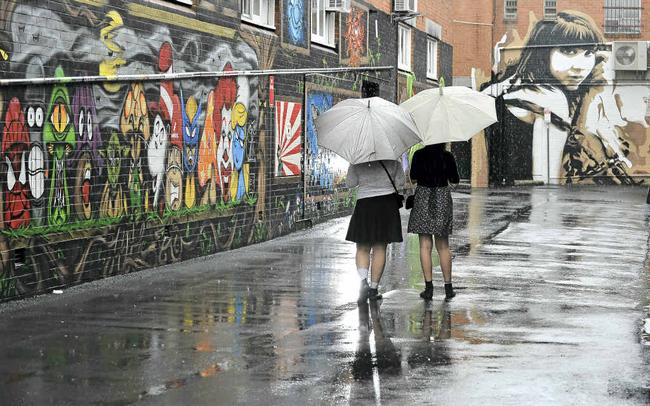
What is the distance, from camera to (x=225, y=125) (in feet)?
49.9

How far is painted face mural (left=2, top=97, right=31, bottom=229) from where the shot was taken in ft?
32.7

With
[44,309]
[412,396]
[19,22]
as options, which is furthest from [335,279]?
[412,396]

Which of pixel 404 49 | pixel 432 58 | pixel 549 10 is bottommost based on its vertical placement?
pixel 404 49

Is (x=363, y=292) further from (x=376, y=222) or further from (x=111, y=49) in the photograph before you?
(x=111, y=49)

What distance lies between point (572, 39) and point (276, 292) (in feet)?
94.7

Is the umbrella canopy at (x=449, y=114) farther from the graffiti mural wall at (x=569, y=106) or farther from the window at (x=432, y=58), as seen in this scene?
the graffiti mural wall at (x=569, y=106)

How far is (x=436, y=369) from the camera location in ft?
25.0

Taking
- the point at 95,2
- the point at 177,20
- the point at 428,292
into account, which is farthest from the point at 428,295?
the point at 177,20

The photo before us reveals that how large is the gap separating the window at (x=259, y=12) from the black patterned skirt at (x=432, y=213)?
6.13m

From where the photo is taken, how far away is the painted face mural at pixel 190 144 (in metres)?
13.9

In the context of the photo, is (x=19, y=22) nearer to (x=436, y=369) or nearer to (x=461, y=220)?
(x=436, y=369)

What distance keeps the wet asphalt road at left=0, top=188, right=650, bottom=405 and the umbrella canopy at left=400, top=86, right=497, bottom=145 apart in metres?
1.62

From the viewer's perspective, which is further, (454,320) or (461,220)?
(461,220)

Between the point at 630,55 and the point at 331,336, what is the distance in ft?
100
